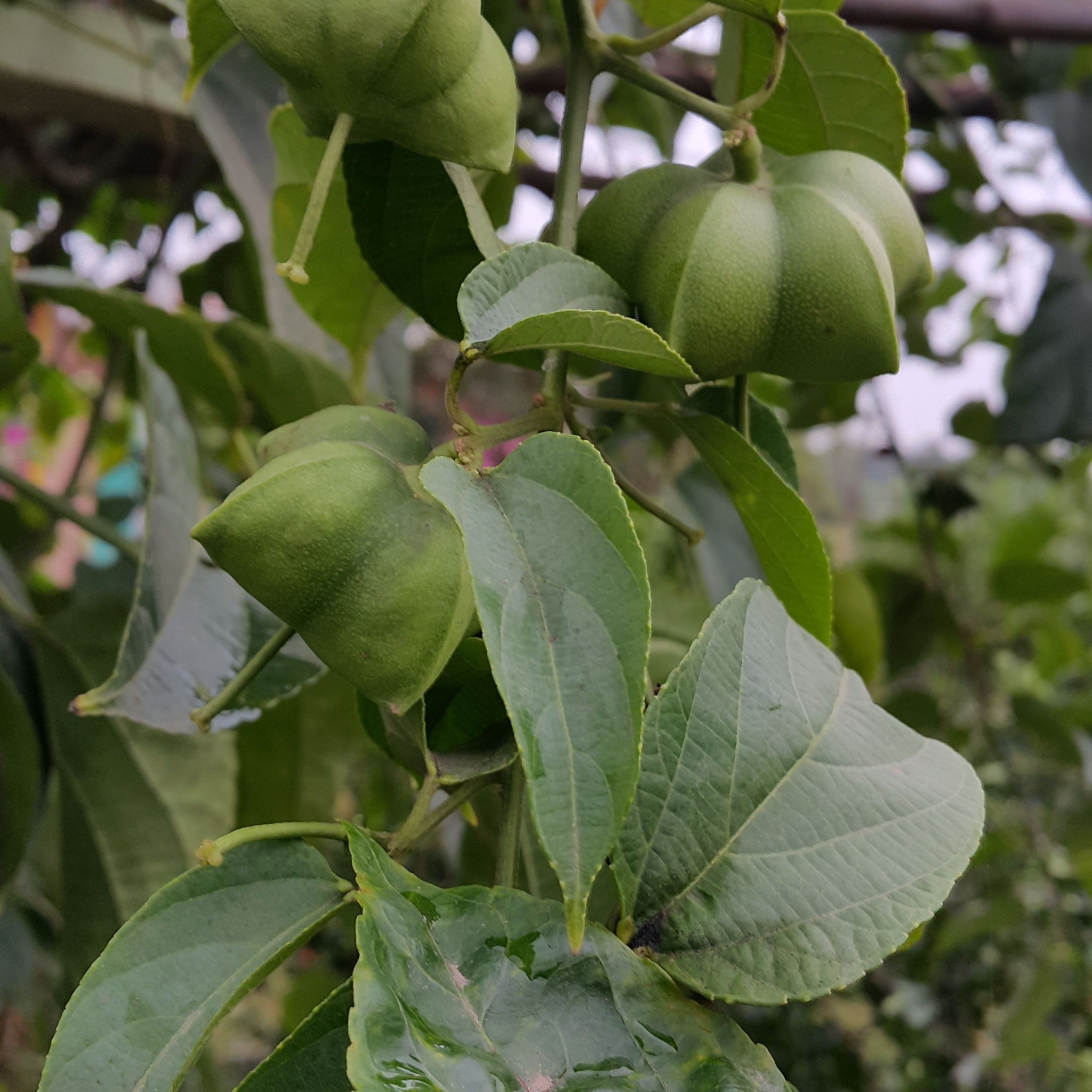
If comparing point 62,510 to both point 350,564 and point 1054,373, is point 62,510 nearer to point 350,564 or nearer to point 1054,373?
point 350,564

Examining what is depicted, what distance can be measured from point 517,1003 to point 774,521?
0.20 metres

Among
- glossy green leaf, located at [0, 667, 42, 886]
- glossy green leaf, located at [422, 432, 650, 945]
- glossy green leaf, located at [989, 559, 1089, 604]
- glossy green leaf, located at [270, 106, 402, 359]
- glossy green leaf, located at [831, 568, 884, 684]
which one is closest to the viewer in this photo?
glossy green leaf, located at [422, 432, 650, 945]

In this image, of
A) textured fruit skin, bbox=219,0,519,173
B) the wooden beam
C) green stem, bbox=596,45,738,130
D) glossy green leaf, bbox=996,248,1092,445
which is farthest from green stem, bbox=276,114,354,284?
glossy green leaf, bbox=996,248,1092,445

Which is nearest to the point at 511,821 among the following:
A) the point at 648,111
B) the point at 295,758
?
the point at 295,758

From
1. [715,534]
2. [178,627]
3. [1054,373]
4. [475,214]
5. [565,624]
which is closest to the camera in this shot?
[565,624]

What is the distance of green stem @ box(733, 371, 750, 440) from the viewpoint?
382 millimetres

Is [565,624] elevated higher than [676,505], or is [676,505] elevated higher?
[565,624]

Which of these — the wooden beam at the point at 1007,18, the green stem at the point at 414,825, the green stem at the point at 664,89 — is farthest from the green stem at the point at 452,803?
the wooden beam at the point at 1007,18

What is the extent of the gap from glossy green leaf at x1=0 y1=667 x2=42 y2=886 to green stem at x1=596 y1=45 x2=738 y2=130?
1.42 ft

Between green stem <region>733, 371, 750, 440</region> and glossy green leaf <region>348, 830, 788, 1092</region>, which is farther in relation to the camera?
green stem <region>733, 371, 750, 440</region>

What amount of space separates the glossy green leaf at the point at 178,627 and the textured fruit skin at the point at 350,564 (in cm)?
17

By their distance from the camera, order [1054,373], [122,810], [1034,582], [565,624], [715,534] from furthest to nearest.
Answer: [1034,582], [1054,373], [715,534], [122,810], [565,624]

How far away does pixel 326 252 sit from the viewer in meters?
0.50

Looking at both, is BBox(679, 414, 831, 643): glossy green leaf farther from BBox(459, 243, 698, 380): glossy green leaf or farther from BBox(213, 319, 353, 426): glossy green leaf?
BBox(213, 319, 353, 426): glossy green leaf
